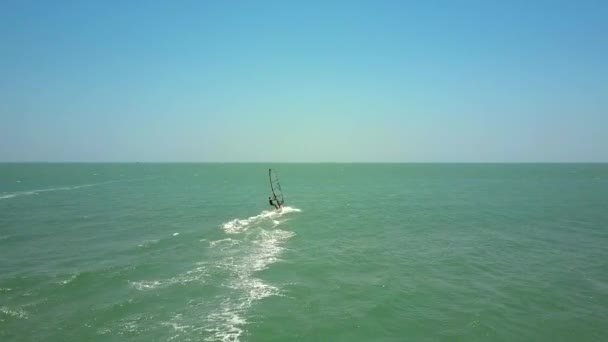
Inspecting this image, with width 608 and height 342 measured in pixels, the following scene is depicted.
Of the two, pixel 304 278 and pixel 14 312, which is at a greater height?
pixel 304 278

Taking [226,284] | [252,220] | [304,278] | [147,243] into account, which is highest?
[252,220]

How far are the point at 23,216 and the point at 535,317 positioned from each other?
78804 mm

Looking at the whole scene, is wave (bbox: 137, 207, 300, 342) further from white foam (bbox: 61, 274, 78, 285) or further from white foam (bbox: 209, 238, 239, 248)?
white foam (bbox: 61, 274, 78, 285)

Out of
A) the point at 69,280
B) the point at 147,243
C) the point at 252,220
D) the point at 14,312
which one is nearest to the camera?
the point at 14,312

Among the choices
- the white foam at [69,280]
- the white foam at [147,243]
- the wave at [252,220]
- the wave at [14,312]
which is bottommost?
the wave at [14,312]

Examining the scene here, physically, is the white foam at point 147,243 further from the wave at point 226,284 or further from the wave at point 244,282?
the wave at point 244,282

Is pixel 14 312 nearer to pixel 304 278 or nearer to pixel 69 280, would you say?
pixel 69 280

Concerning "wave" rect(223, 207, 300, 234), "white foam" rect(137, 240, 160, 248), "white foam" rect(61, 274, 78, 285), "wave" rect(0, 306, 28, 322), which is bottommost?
"wave" rect(0, 306, 28, 322)

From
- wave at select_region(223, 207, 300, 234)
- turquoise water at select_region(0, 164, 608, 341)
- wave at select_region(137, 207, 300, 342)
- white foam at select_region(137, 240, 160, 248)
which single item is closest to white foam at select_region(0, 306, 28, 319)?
turquoise water at select_region(0, 164, 608, 341)

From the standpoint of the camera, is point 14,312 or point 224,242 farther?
point 224,242

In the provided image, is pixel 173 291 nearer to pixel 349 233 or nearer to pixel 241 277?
pixel 241 277

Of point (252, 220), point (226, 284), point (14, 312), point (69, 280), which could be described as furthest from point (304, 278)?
point (252, 220)

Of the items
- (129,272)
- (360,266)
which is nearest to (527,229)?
(360,266)

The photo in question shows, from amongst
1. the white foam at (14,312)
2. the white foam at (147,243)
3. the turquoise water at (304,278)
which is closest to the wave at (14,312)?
the white foam at (14,312)
